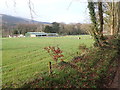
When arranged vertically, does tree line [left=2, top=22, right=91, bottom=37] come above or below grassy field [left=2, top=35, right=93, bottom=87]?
above

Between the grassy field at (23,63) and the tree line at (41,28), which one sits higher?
the tree line at (41,28)

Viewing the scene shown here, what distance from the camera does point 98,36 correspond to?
10.6m

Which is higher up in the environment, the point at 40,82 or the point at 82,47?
the point at 82,47

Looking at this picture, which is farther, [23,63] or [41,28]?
[41,28]

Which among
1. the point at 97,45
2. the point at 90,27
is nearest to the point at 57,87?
the point at 97,45

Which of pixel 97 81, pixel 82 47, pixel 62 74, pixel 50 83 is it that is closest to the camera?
pixel 50 83

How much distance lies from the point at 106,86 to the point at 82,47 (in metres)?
6.42

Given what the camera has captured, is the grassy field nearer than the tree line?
No

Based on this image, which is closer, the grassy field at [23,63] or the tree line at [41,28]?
the tree line at [41,28]

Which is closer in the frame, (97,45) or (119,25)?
(97,45)

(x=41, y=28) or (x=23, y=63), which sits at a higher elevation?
(x=41, y=28)

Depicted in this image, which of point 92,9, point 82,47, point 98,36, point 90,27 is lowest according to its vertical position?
point 82,47

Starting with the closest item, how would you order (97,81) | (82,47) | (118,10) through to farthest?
(97,81) → (82,47) → (118,10)

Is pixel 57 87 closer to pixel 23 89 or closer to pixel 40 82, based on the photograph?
pixel 40 82
